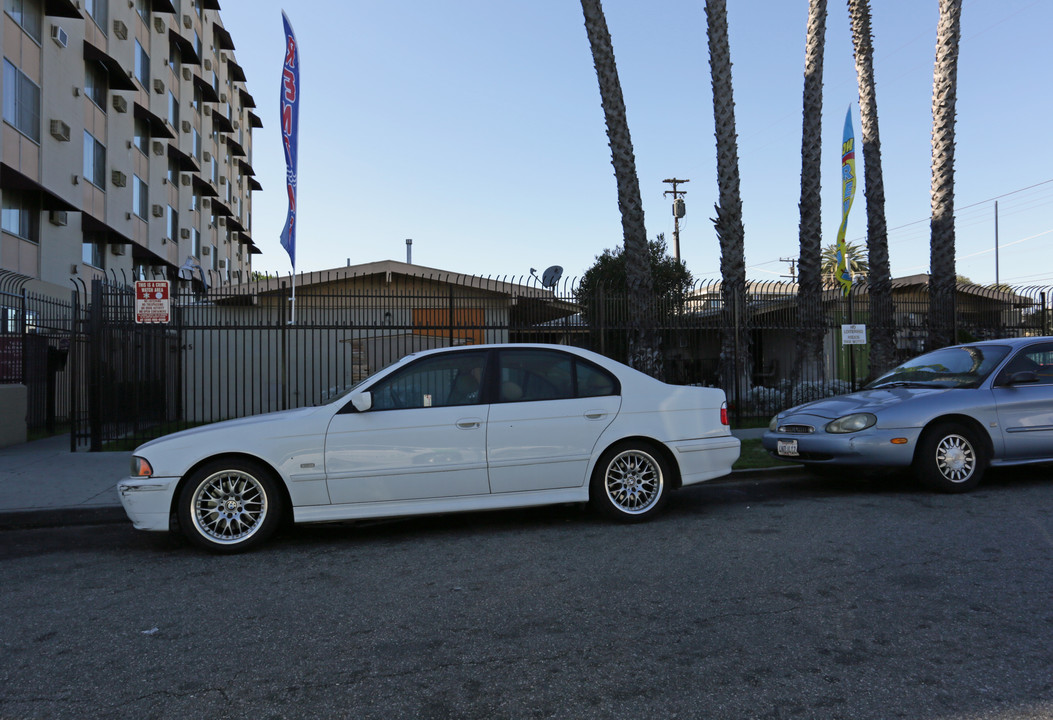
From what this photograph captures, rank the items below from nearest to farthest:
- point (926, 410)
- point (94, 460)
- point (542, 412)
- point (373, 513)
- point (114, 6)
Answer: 1. point (373, 513)
2. point (542, 412)
3. point (926, 410)
4. point (94, 460)
5. point (114, 6)

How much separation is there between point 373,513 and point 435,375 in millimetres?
1161

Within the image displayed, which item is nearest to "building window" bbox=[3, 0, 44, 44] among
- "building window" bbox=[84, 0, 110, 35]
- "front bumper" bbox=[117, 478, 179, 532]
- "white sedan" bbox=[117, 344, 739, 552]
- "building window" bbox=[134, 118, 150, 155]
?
"building window" bbox=[84, 0, 110, 35]

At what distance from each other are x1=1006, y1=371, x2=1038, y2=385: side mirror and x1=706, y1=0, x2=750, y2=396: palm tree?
241 inches

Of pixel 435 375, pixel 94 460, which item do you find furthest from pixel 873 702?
pixel 94 460

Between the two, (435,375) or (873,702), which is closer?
(873,702)

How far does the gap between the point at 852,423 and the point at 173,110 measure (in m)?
32.1

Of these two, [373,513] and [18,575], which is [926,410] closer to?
[373,513]

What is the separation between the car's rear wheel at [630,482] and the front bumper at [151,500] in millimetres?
3177

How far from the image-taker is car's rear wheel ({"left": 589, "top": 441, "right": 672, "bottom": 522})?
6348 mm

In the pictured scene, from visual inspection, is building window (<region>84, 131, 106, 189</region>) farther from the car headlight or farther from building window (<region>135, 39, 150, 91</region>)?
the car headlight

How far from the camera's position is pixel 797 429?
7945 millimetres

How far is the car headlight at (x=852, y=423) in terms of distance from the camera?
24.5ft

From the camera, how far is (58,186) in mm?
20641

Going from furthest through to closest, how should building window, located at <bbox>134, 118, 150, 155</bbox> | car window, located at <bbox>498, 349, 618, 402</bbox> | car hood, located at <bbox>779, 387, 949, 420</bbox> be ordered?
building window, located at <bbox>134, 118, 150, 155</bbox>, car hood, located at <bbox>779, 387, 949, 420</bbox>, car window, located at <bbox>498, 349, 618, 402</bbox>
